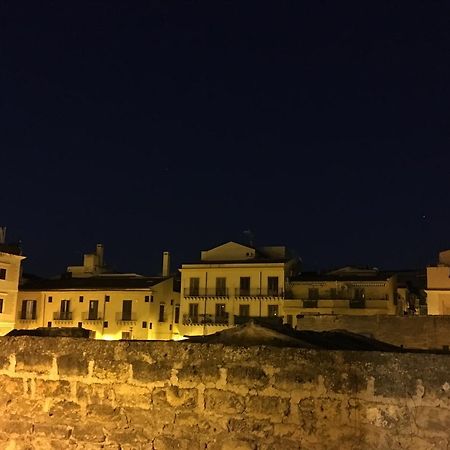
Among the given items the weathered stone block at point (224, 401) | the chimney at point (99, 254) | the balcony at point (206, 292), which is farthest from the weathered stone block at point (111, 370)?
the chimney at point (99, 254)

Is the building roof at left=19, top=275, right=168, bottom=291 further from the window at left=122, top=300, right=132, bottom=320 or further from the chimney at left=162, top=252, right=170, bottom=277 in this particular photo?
the chimney at left=162, top=252, right=170, bottom=277

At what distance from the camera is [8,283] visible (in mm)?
48781

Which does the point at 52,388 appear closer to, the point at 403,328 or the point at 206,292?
the point at 403,328

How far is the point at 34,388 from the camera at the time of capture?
18.8ft

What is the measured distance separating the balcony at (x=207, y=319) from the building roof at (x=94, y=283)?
12.6ft

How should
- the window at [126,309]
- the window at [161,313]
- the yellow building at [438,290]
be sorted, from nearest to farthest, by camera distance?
the yellow building at [438,290] → the window at [126,309] → the window at [161,313]

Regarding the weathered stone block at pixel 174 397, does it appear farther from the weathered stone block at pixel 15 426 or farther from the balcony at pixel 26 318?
the balcony at pixel 26 318

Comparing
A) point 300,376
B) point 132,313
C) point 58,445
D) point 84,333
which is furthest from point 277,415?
point 132,313

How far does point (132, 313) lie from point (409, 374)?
44542 millimetres

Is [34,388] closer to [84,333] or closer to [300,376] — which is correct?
[84,333]

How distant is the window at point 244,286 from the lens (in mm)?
47375

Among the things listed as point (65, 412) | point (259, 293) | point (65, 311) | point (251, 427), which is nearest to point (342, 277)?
point (259, 293)

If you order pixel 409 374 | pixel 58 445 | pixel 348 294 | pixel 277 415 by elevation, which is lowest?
pixel 58 445

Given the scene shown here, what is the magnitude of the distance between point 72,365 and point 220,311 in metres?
42.0
